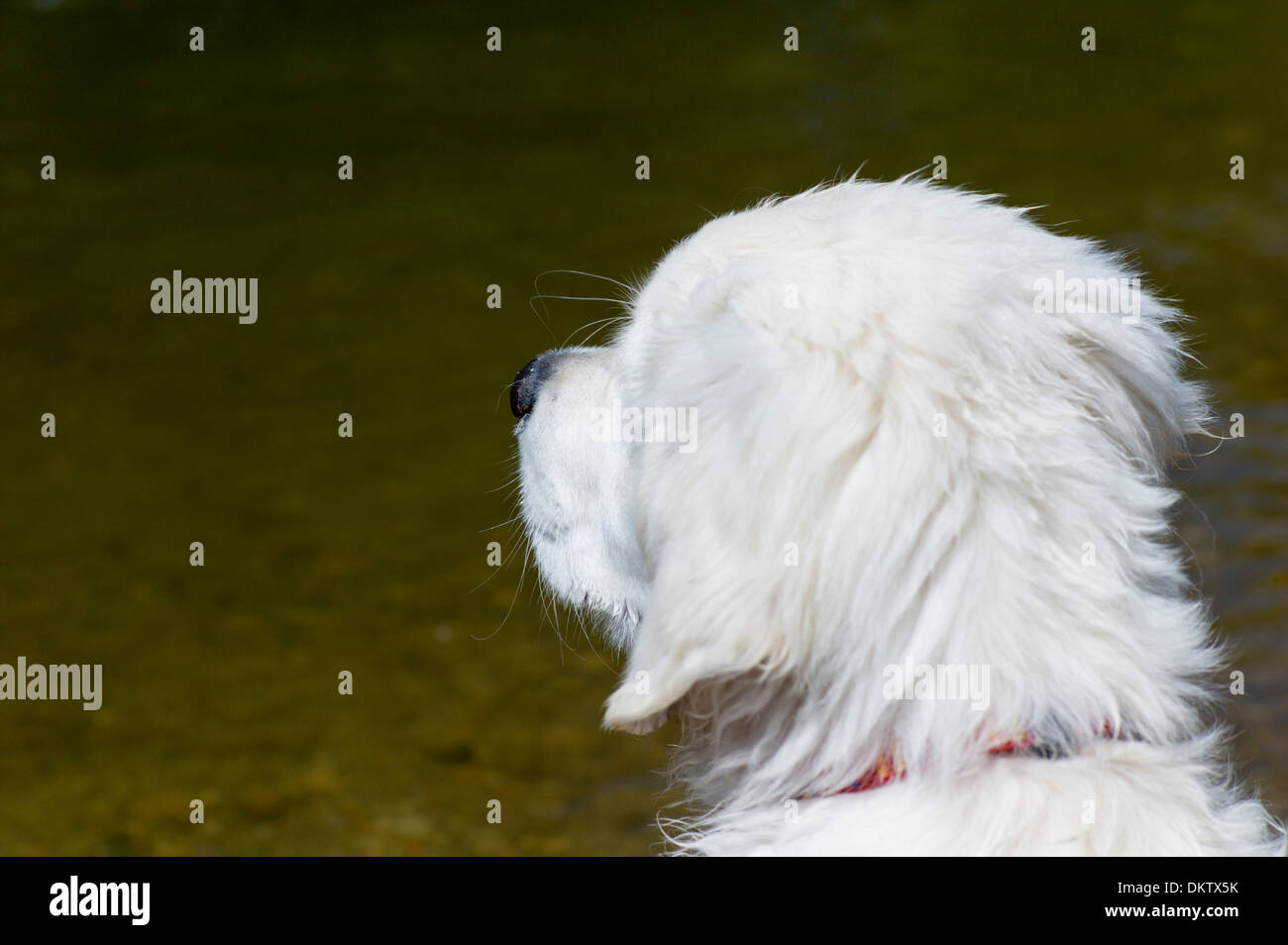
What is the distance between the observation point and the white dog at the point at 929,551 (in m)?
2.20

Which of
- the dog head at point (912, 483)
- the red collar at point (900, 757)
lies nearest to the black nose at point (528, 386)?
the dog head at point (912, 483)

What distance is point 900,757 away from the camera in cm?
230

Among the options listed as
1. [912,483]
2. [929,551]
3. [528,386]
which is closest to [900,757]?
[929,551]

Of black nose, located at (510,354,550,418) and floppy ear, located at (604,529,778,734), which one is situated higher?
black nose, located at (510,354,550,418)

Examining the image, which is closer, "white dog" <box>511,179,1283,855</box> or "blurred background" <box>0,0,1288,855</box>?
"white dog" <box>511,179,1283,855</box>

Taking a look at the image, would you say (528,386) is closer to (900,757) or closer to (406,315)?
(900,757)

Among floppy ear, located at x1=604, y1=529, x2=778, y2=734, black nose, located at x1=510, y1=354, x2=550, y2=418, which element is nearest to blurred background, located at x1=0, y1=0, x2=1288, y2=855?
black nose, located at x1=510, y1=354, x2=550, y2=418

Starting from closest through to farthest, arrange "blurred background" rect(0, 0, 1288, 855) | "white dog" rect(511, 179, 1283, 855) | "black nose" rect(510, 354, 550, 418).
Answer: "white dog" rect(511, 179, 1283, 855) → "black nose" rect(510, 354, 550, 418) → "blurred background" rect(0, 0, 1288, 855)

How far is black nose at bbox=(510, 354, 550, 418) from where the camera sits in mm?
3158

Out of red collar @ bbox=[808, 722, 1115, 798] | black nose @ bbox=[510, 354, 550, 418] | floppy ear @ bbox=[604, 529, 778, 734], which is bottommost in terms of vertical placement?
red collar @ bbox=[808, 722, 1115, 798]

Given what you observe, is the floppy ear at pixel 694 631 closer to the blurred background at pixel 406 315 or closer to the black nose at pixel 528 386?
the black nose at pixel 528 386

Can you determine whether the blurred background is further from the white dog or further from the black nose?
the white dog

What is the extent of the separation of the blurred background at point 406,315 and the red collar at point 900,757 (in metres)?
2.11

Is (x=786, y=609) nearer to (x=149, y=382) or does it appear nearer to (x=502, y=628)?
(x=502, y=628)
